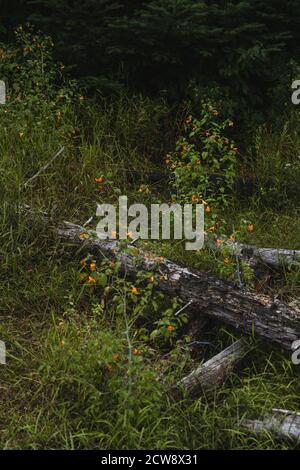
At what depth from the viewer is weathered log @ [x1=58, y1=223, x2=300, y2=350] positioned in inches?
160

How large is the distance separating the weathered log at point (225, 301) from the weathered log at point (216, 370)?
0.12 m

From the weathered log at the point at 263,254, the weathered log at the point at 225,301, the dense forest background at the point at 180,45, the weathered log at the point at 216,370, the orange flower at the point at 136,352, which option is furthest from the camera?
the dense forest background at the point at 180,45

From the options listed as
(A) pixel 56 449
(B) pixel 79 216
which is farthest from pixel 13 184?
(A) pixel 56 449

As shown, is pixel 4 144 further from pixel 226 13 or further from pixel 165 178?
pixel 226 13

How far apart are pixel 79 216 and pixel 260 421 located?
7.62ft

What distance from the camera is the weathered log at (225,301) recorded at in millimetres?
4066

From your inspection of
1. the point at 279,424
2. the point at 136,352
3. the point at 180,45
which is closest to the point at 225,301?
the point at 136,352

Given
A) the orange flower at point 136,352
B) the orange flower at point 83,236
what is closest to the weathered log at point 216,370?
the orange flower at point 136,352

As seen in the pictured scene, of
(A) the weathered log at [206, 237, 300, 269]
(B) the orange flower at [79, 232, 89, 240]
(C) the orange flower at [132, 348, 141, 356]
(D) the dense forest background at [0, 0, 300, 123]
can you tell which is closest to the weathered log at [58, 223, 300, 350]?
(B) the orange flower at [79, 232, 89, 240]

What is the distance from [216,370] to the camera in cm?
398

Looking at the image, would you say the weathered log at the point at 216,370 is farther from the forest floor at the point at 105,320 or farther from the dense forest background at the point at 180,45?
the dense forest background at the point at 180,45

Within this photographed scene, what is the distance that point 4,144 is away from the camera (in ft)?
18.4

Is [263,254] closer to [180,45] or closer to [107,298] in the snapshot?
[107,298]

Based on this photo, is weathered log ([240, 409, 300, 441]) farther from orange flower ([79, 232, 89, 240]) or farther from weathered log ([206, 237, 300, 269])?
orange flower ([79, 232, 89, 240])
